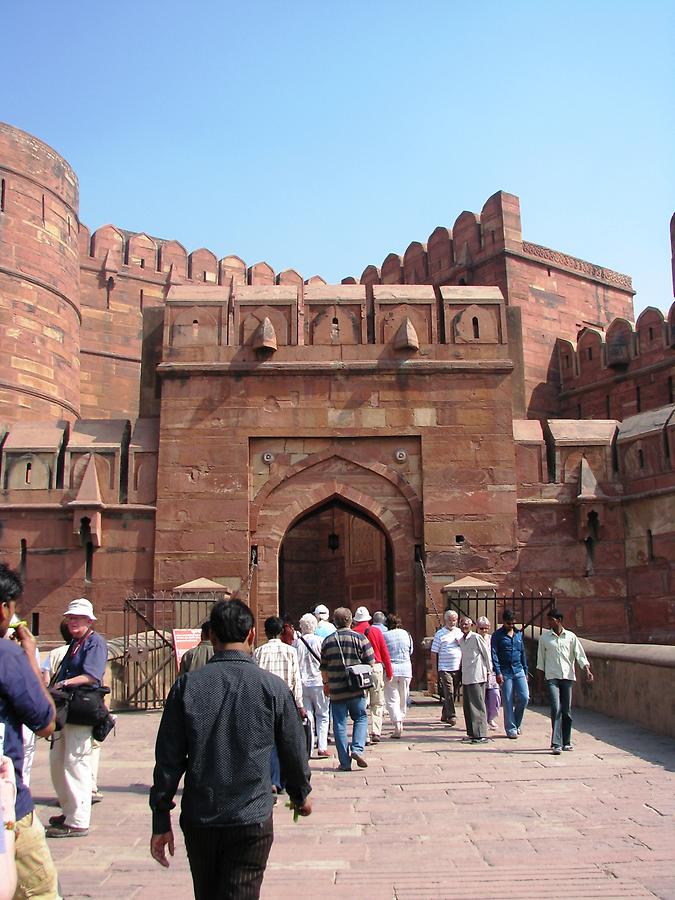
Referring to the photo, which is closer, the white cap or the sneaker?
the sneaker

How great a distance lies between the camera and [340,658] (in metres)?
7.45

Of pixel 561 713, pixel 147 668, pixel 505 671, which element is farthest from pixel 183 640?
pixel 561 713

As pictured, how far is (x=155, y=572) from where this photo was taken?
12.8 m

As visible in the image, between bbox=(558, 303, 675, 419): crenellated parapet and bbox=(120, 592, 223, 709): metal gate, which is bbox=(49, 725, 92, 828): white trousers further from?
bbox=(558, 303, 675, 419): crenellated parapet

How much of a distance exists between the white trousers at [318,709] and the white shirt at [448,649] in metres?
1.62

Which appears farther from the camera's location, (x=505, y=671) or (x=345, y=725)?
(x=505, y=671)

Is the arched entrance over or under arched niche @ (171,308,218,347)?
under

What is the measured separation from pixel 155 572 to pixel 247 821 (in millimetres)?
10124

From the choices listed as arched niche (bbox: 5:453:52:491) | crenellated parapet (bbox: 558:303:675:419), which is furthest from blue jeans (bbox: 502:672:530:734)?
crenellated parapet (bbox: 558:303:675:419)

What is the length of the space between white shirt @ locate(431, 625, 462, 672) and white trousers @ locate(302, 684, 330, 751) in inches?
63.8

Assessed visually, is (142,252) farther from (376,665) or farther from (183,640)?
(376,665)

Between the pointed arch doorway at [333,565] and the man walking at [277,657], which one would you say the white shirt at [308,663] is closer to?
the man walking at [277,657]

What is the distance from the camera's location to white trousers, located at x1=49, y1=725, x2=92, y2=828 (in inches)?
206

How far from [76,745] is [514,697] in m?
4.59
